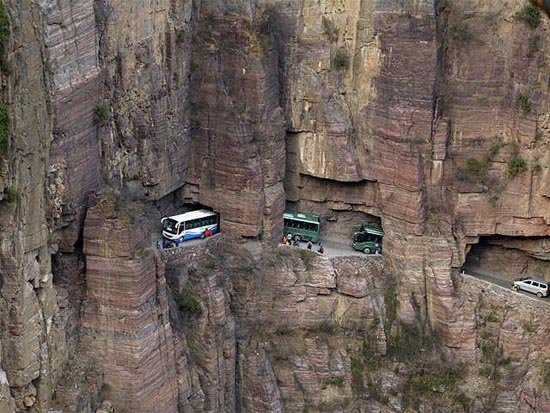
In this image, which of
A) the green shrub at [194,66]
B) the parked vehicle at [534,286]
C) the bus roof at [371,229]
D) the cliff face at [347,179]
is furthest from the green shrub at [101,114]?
the parked vehicle at [534,286]

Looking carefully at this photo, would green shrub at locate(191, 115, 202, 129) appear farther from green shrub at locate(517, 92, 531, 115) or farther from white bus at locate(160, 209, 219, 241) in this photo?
green shrub at locate(517, 92, 531, 115)

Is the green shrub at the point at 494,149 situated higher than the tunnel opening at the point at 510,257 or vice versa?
the green shrub at the point at 494,149

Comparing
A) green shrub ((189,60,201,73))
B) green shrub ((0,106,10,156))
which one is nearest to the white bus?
green shrub ((189,60,201,73))

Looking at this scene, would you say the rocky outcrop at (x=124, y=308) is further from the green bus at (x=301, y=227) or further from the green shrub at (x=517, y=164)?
the green shrub at (x=517, y=164)

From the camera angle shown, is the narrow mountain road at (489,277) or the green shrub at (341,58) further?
the narrow mountain road at (489,277)

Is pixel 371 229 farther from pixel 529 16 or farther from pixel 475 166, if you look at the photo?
pixel 529 16
